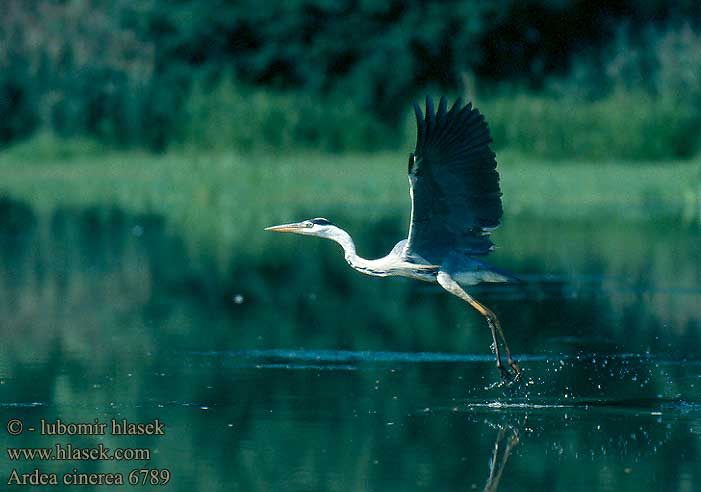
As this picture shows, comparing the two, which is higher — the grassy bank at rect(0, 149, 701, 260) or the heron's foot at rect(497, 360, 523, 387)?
the grassy bank at rect(0, 149, 701, 260)

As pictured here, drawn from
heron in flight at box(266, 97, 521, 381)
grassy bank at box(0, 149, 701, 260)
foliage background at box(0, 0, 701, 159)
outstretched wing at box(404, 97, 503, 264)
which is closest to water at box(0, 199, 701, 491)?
heron in flight at box(266, 97, 521, 381)

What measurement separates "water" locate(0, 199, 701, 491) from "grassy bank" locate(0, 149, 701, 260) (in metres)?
4.05

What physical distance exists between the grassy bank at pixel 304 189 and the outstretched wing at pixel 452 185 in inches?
354

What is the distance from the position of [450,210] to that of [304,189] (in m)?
18.0

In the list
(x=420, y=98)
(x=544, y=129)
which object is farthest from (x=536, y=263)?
(x=420, y=98)

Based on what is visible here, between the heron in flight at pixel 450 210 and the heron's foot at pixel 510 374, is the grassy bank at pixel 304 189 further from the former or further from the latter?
the heron's foot at pixel 510 374

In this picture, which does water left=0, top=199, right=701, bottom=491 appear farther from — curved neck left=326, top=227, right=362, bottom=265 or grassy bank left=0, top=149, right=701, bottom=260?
grassy bank left=0, top=149, right=701, bottom=260

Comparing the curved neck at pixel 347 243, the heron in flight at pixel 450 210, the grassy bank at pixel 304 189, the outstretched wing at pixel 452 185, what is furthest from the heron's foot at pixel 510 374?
the grassy bank at pixel 304 189

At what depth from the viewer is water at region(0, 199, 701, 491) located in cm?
773

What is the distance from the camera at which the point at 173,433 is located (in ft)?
27.4

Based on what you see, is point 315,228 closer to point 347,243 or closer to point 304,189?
point 347,243

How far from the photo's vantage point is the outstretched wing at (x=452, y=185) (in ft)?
30.7

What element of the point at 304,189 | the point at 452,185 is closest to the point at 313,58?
the point at 304,189

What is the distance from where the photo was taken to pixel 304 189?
91.4 ft
